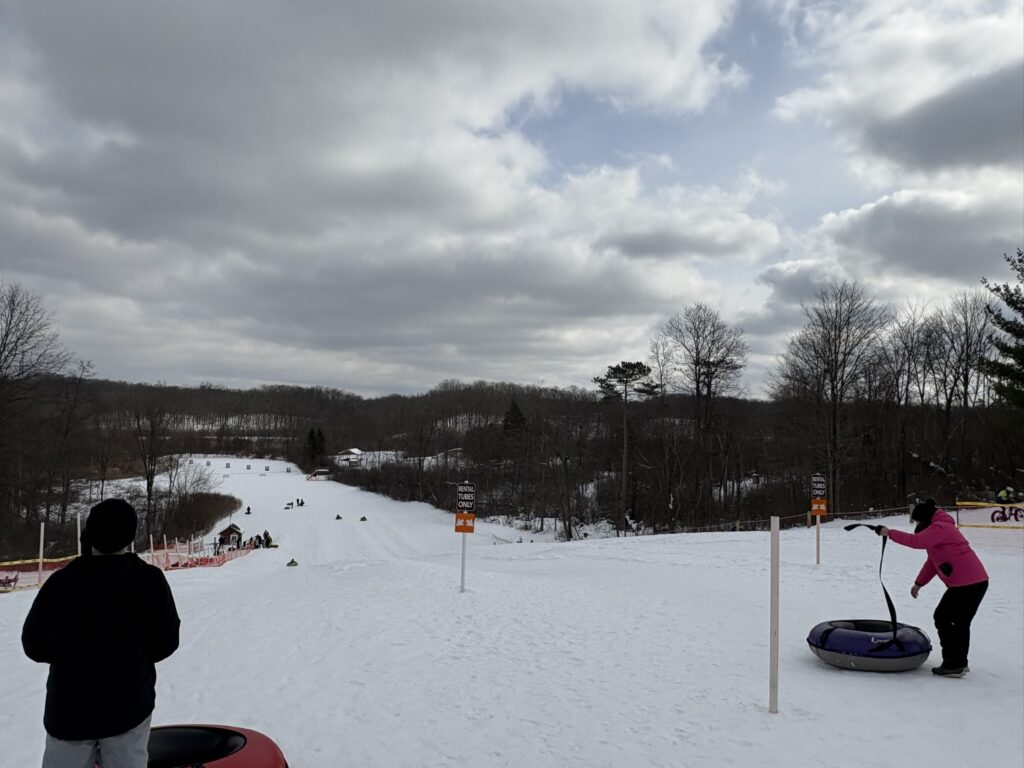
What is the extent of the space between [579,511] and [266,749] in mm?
56656

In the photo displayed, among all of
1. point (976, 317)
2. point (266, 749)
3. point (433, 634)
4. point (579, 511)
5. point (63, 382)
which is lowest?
point (579, 511)

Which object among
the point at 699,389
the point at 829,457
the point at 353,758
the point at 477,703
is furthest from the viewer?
the point at 699,389

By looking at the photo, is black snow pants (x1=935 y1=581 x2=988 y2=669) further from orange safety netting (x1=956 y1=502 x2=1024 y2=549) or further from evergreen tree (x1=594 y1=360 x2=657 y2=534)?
evergreen tree (x1=594 y1=360 x2=657 y2=534)

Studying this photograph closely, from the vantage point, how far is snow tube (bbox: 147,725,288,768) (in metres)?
4.29

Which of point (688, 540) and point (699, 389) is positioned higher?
point (699, 389)

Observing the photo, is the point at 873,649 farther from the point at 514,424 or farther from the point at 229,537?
the point at 514,424

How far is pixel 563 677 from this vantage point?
7.58 m

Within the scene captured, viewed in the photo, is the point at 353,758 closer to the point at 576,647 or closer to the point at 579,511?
the point at 576,647

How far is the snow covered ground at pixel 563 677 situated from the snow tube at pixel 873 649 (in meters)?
0.16

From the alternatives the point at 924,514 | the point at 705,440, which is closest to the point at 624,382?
the point at 705,440

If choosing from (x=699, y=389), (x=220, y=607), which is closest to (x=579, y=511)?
(x=699, y=389)

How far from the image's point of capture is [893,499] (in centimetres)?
4603

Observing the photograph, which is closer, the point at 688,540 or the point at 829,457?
the point at 688,540

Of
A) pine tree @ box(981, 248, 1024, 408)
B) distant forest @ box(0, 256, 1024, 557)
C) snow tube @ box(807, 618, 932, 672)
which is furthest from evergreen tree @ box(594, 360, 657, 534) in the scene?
snow tube @ box(807, 618, 932, 672)
